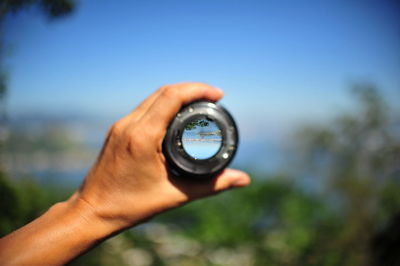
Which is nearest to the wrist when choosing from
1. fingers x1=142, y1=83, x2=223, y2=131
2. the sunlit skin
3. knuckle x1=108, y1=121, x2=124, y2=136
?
the sunlit skin

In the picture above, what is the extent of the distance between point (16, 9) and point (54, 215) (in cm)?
174

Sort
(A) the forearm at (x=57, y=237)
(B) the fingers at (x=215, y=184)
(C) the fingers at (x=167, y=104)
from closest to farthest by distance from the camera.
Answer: (A) the forearm at (x=57, y=237) < (C) the fingers at (x=167, y=104) < (B) the fingers at (x=215, y=184)

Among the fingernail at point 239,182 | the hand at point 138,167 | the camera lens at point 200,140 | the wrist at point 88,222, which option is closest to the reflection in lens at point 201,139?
the camera lens at point 200,140

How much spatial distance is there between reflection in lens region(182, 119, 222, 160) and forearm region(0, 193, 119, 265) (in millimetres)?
513

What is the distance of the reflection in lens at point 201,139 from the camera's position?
4.87 ft

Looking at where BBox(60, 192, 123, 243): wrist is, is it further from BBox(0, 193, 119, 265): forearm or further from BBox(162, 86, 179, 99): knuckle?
BBox(162, 86, 179, 99): knuckle

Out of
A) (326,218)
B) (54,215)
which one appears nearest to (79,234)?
(54,215)

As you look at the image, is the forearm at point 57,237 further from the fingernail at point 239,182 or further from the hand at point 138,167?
the fingernail at point 239,182

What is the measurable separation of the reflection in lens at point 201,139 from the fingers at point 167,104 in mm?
118

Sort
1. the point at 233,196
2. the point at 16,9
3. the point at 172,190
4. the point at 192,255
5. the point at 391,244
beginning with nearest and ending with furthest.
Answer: the point at 172,190, the point at 16,9, the point at 391,244, the point at 192,255, the point at 233,196

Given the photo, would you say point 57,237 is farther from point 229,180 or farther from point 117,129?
point 229,180

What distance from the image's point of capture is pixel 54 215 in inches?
56.2

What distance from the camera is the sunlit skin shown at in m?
1.34

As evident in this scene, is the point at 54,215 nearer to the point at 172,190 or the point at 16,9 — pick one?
the point at 172,190
